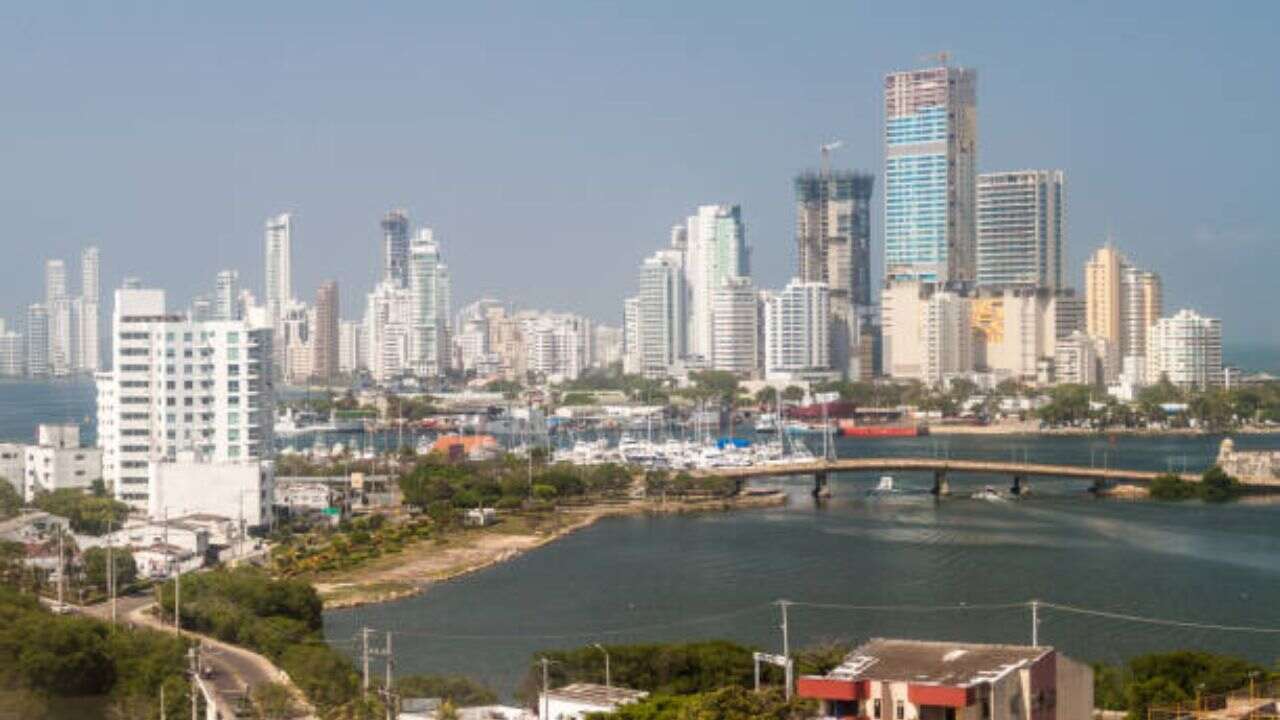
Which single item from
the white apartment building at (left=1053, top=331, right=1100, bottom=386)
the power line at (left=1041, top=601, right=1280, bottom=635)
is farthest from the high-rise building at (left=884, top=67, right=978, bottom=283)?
the power line at (left=1041, top=601, right=1280, bottom=635)

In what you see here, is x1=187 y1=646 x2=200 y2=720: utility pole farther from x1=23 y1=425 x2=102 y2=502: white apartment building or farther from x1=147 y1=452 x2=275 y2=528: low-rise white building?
x1=23 y1=425 x2=102 y2=502: white apartment building

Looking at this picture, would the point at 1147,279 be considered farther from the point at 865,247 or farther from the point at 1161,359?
the point at 865,247

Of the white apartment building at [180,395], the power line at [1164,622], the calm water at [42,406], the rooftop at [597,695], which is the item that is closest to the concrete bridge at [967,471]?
the white apartment building at [180,395]

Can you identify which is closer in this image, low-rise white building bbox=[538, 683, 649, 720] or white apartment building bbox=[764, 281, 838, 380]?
low-rise white building bbox=[538, 683, 649, 720]

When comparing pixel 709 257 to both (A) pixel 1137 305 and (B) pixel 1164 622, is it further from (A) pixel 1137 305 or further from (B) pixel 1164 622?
(B) pixel 1164 622

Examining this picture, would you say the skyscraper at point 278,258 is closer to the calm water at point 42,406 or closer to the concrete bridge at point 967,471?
the calm water at point 42,406

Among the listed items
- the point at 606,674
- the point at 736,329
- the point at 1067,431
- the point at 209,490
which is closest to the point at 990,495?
the point at 209,490
